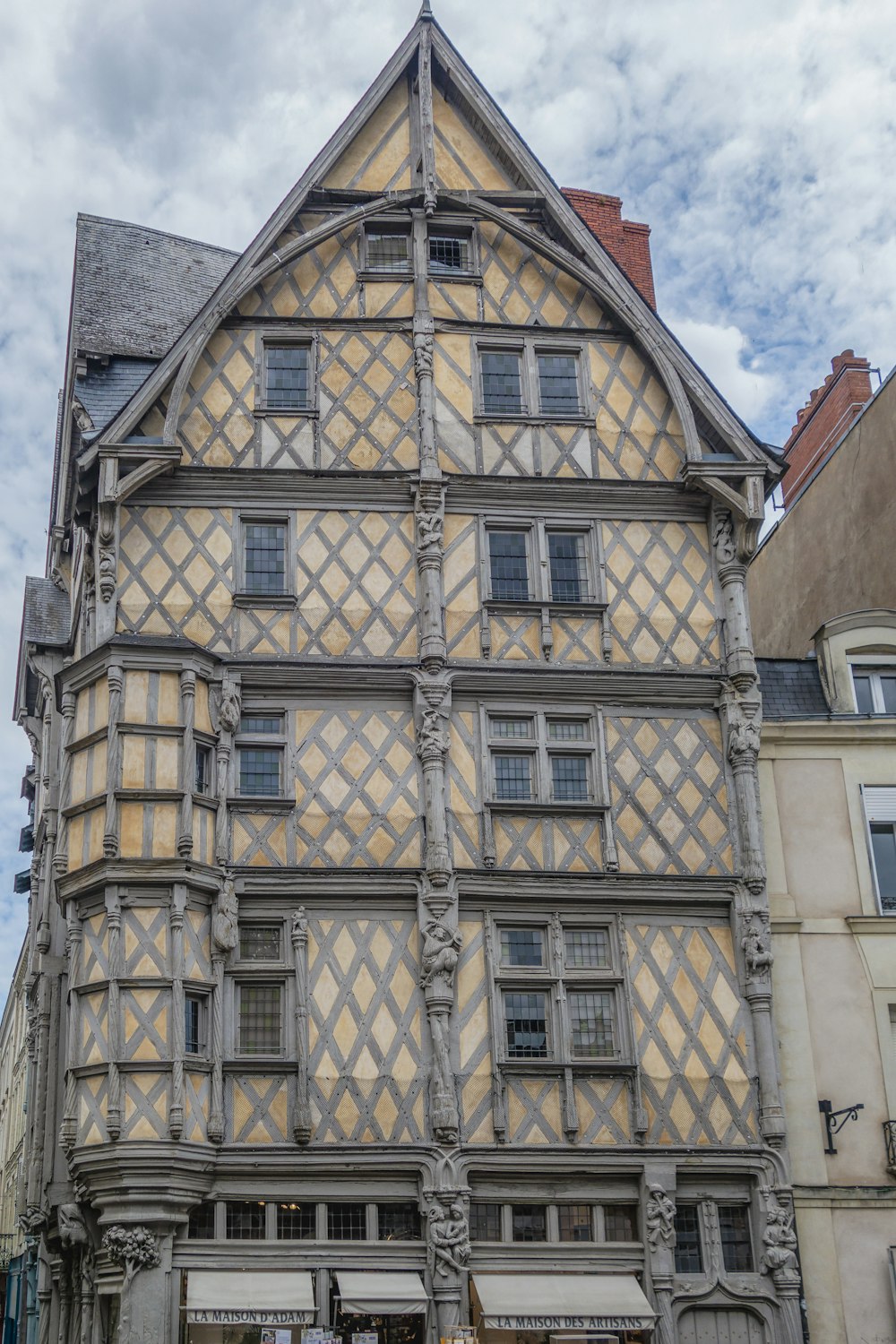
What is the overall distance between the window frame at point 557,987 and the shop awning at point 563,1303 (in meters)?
2.35

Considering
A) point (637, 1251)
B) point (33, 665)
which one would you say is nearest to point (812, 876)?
point (637, 1251)

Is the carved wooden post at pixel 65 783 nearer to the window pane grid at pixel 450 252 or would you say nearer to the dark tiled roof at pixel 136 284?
the dark tiled roof at pixel 136 284

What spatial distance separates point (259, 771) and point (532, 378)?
6.85 m

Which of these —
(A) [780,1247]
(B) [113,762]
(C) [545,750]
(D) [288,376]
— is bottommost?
(A) [780,1247]

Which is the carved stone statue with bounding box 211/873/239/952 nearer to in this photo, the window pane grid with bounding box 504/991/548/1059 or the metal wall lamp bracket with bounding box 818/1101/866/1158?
the window pane grid with bounding box 504/991/548/1059

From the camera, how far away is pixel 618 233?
27.7m

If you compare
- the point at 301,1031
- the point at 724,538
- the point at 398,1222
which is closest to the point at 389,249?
the point at 724,538

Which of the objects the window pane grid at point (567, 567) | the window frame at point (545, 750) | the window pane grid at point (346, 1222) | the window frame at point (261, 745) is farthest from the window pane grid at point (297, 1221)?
the window pane grid at point (567, 567)

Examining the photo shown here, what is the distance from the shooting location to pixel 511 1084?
1984cm

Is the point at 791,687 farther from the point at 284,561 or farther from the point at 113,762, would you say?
the point at 113,762

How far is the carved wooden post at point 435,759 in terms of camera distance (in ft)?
66.8

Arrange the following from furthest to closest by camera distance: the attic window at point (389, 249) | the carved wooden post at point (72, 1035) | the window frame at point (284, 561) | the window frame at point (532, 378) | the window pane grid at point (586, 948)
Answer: the attic window at point (389, 249), the window frame at point (532, 378), the window frame at point (284, 561), the window pane grid at point (586, 948), the carved wooden post at point (72, 1035)

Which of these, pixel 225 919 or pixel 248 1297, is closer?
pixel 248 1297

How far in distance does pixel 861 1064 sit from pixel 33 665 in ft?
44.2
